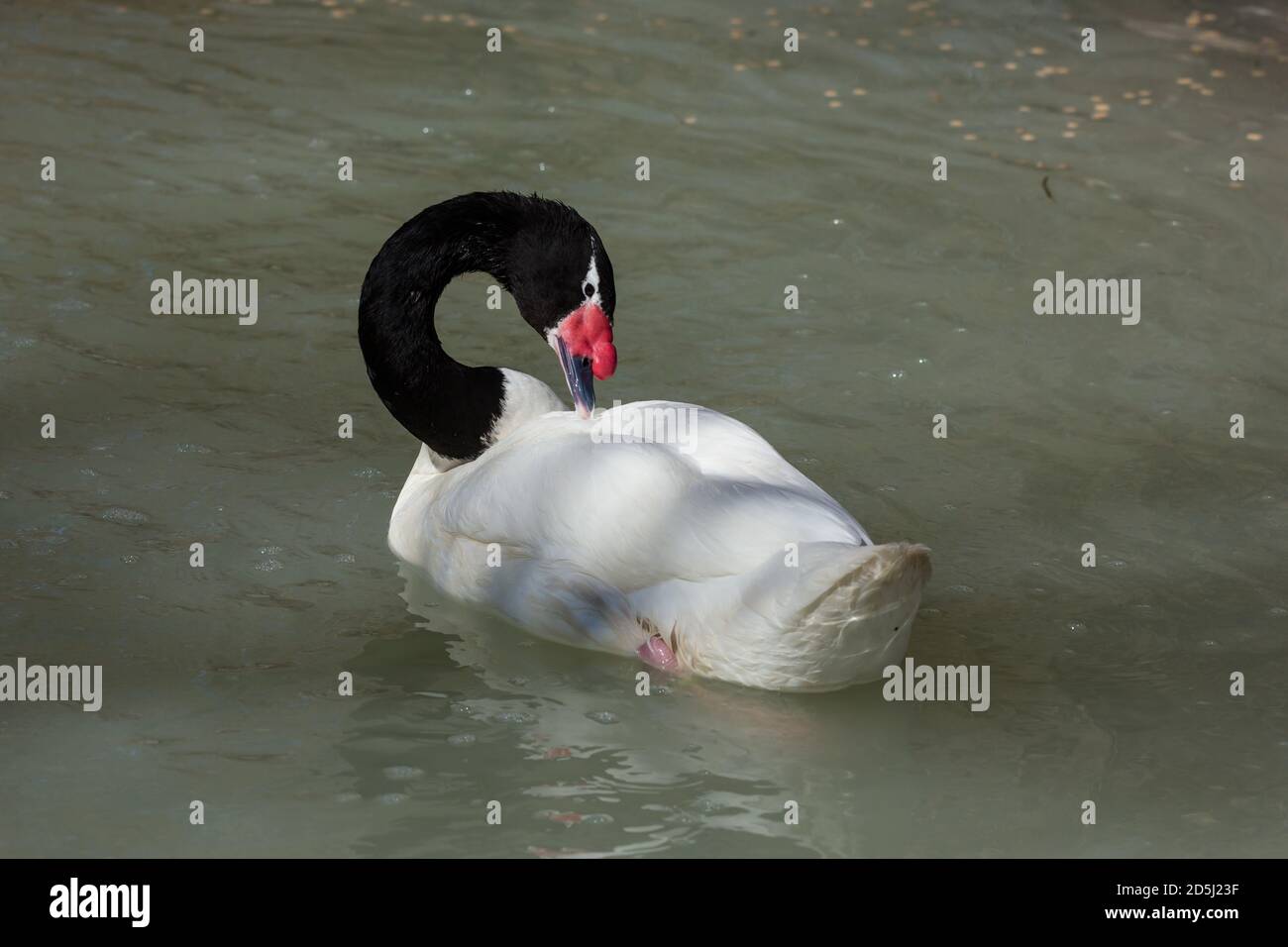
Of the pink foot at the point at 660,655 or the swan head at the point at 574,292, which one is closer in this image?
the pink foot at the point at 660,655

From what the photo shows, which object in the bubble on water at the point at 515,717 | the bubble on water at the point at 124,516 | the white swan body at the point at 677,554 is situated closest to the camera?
the white swan body at the point at 677,554

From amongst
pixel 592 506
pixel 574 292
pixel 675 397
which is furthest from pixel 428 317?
pixel 675 397

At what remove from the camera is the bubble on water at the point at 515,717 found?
4.88 meters

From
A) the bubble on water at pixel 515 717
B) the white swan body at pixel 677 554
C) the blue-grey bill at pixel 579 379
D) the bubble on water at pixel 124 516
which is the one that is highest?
the blue-grey bill at pixel 579 379

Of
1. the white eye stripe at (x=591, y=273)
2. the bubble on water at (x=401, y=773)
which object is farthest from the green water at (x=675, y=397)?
the white eye stripe at (x=591, y=273)

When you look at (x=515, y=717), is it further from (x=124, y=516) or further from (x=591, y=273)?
(x=124, y=516)

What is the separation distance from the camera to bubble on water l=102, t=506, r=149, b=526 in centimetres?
588

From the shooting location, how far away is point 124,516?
19.4ft

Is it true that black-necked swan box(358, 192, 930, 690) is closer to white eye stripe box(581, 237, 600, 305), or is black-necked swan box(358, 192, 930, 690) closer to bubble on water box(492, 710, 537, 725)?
white eye stripe box(581, 237, 600, 305)

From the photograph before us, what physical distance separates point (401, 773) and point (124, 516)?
1.82 meters

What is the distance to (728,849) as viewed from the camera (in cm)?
429

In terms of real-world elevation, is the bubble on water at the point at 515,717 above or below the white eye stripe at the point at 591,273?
below

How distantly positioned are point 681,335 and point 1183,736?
326 cm

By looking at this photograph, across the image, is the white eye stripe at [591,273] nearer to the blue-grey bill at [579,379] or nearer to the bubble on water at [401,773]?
the blue-grey bill at [579,379]
